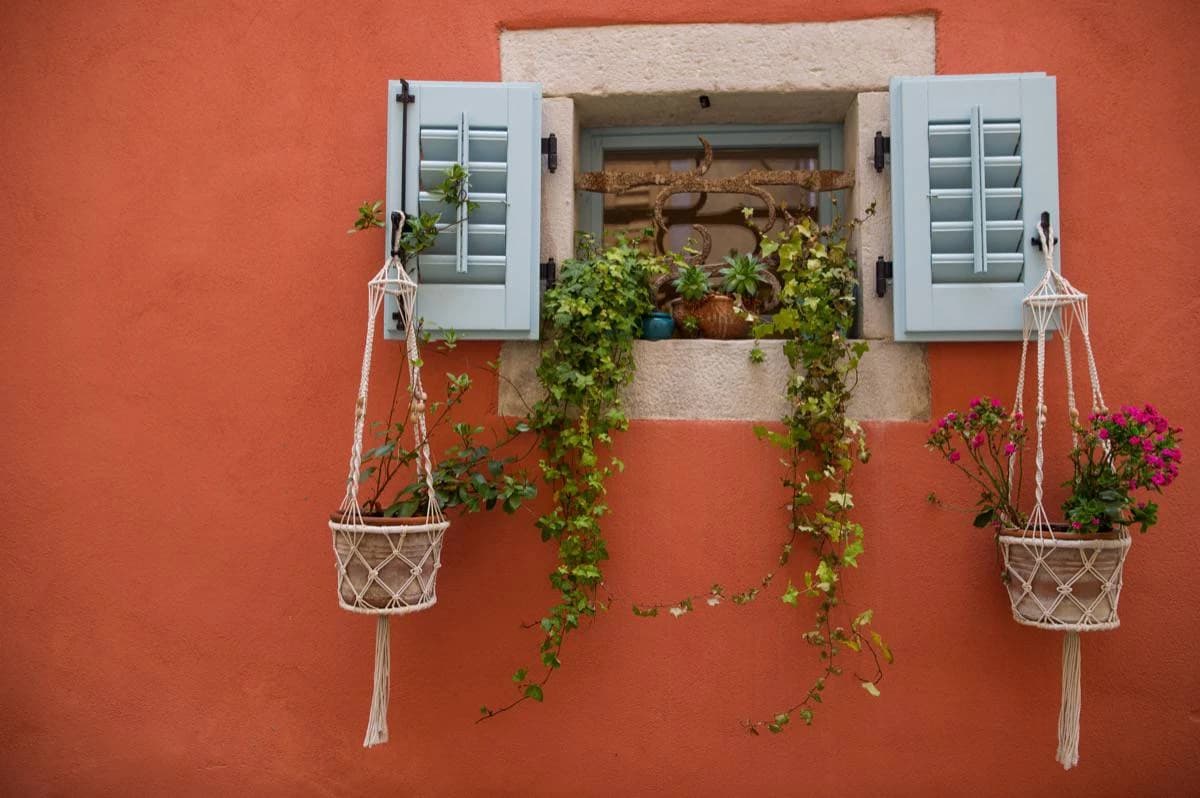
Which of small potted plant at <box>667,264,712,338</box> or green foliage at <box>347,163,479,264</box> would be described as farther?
small potted plant at <box>667,264,712,338</box>

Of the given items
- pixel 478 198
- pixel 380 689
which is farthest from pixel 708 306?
pixel 380 689

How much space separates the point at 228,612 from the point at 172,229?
3.83 feet

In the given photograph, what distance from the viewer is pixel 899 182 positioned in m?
2.69

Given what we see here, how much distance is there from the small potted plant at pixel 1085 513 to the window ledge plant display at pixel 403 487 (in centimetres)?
123

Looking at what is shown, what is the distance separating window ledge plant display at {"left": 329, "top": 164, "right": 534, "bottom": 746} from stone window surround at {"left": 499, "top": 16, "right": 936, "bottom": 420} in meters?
0.26

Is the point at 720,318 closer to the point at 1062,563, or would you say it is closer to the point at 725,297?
the point at 725,297

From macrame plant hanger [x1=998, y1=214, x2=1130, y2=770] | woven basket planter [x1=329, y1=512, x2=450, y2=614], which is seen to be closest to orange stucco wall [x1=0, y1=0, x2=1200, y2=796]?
macrame plant hanger [x1=998, y1=214, x2=1130, y2=770]

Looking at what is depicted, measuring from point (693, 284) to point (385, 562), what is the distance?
1.16 meters

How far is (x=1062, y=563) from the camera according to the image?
2.32m

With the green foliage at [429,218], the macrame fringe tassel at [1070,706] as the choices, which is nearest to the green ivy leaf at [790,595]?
the macrame fringe tassel at [1070,706]

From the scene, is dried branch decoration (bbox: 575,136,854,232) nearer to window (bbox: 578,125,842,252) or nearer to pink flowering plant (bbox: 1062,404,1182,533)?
window (bbox: 578,125,842,252)

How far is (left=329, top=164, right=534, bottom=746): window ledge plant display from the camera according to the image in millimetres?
2367

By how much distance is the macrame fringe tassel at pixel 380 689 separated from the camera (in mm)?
2516

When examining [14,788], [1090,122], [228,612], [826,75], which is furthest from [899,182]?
[14,788]
